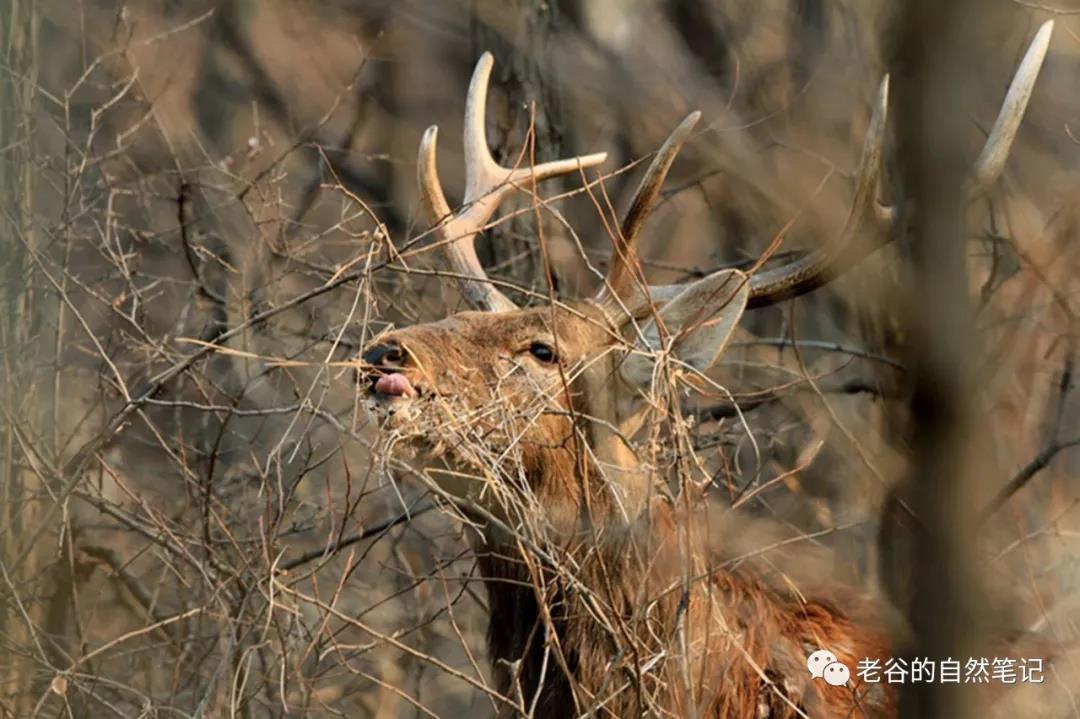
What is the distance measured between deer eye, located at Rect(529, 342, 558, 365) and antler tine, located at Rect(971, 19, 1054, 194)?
1273 mm

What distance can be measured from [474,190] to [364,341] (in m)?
1.81

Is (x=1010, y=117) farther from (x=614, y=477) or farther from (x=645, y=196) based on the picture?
(x=614, y=477)

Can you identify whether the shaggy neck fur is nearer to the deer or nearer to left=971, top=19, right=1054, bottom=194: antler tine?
the deer

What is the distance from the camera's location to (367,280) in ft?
14.0

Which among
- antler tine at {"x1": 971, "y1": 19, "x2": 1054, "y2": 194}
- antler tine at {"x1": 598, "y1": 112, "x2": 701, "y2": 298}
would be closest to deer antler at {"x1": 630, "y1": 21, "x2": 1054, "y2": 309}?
antler tine at {"x1": 971, "y1": 19, "x2": 1054, "y2": 194}

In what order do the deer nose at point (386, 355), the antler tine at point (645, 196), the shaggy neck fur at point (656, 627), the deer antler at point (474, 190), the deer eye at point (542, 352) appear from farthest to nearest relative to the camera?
1. the deer antler at point (474, 190)
2. the deer eye at point (542, 352)
3. the antler tine at point (645, 196)
4. the shaggy neck fur at point (656, 627)
5. the deer nose at point (386, 355)

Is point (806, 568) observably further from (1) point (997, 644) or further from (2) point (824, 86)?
(2) point (824, 86)

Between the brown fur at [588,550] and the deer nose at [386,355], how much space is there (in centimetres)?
2

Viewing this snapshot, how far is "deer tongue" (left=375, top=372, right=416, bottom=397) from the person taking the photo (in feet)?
16.0

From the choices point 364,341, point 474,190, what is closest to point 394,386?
point 364,341

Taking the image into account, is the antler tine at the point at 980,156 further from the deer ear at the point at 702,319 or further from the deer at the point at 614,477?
the deer ear at the point at 702,319

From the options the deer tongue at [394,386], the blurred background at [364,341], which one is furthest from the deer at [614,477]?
the blurred background at [364,341]

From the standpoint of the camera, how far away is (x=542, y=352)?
18.0 feet

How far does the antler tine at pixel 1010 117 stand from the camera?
16.4 feet
